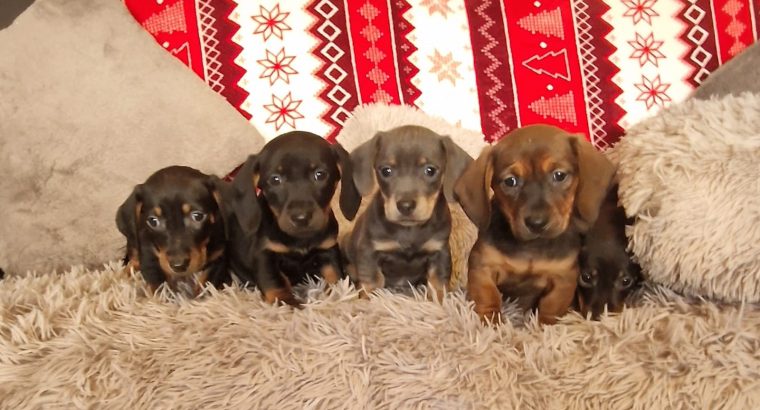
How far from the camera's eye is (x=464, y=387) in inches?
57.9

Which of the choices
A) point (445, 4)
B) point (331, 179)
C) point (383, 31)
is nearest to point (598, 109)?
point (445, 4)

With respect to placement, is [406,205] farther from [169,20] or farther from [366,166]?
[169,20]

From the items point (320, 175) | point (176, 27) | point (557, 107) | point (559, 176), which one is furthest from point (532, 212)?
point (176, 27)

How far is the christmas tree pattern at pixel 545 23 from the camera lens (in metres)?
2.40

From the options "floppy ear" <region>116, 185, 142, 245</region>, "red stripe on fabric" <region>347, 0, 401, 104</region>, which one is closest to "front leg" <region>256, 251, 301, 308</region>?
"floppy ear" <region>116, 185, 142, 245</region>

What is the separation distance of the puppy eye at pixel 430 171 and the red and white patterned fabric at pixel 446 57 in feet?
2.18

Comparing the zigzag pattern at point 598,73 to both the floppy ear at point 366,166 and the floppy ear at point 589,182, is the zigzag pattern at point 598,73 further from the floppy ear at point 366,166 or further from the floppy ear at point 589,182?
the floppy ear at point 366,166

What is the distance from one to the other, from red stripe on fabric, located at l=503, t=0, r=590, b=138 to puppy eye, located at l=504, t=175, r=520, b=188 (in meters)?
0.80

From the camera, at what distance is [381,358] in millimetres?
1533

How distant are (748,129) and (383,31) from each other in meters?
1.30

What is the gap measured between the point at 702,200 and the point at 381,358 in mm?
941

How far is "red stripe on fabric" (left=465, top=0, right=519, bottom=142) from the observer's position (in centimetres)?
242

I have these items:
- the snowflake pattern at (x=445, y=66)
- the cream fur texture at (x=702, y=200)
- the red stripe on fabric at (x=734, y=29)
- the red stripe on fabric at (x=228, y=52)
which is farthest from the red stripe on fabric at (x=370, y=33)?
the red stripe on fabric at (x=734, y=29)

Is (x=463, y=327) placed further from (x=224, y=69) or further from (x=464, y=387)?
(x=224, y=69)
